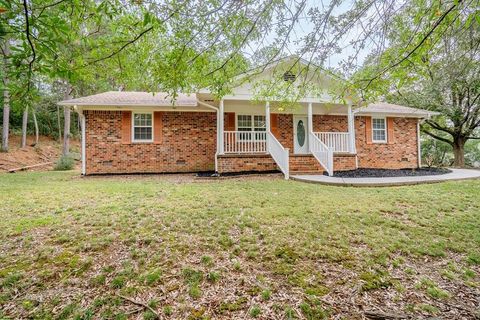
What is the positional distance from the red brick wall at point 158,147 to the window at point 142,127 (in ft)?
0.92

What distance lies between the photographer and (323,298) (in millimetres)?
2221

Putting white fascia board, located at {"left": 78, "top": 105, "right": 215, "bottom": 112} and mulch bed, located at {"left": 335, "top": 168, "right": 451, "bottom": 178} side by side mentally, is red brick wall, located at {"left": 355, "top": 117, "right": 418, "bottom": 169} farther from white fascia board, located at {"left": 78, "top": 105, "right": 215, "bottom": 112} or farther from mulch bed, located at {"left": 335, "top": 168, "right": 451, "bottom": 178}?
white fascia board, located at {"left": 78, "top": 105, "right": 215, "bottom": 112}

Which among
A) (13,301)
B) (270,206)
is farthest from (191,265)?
(270,206)

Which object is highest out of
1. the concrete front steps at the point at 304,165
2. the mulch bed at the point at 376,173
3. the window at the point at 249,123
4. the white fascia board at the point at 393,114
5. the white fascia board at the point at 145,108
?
the white fascia board at the point at 393,114

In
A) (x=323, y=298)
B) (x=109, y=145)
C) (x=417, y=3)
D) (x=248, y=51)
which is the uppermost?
(x=417, y=3)

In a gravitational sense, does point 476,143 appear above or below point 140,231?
above

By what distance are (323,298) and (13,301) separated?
2.74 metres

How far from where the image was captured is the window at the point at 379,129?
39.2ft

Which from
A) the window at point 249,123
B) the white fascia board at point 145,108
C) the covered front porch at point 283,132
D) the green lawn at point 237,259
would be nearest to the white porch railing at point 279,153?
the covered front porch at point 283,132

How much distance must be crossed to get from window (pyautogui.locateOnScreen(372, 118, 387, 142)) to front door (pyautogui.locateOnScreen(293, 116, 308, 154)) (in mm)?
3490

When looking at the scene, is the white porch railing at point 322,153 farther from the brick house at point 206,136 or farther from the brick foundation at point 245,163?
the brick foundation at point 245,163

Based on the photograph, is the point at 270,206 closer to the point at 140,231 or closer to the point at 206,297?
→ the point at 140,231

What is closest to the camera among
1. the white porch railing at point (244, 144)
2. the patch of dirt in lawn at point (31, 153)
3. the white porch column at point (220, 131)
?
the white porch column at point (220, 131)

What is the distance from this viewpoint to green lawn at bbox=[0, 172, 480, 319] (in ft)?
6.95
